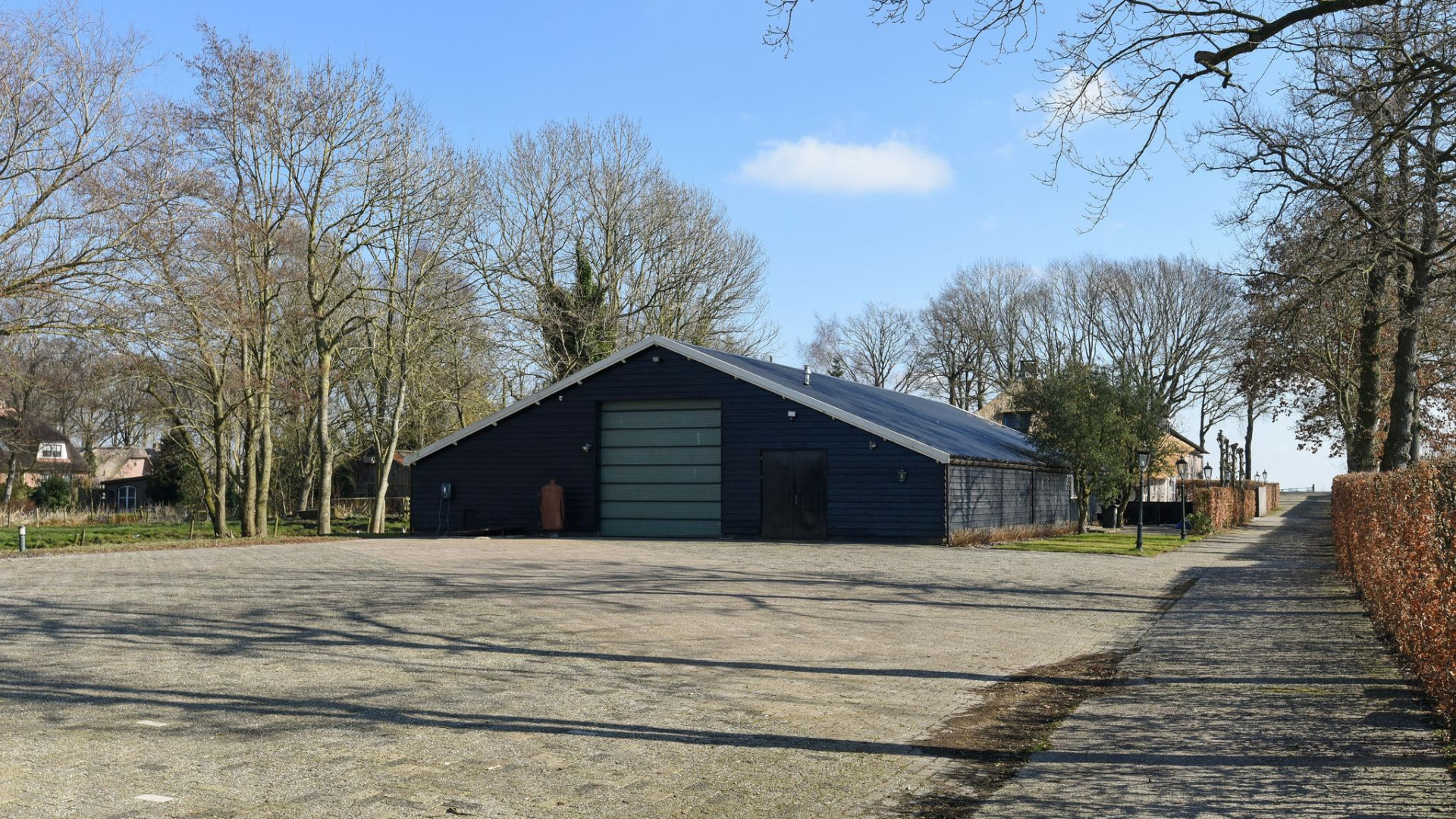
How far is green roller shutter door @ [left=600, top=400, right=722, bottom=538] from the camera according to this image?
2845cm

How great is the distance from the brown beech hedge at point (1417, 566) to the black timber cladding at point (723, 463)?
12736mm

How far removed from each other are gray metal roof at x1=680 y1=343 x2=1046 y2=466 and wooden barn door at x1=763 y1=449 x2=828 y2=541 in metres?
1.55

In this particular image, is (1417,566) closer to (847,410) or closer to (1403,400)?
(1403,400)

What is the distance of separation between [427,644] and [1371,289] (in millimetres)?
15906

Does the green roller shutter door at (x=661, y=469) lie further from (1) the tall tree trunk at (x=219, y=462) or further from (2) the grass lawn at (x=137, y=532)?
(1) the tall tree trunk at (x=219, y=462)

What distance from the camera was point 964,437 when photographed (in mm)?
32812

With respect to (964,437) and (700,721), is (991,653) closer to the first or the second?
(700,721)

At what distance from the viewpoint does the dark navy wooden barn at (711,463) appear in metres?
26.5

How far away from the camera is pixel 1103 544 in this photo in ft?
92.4

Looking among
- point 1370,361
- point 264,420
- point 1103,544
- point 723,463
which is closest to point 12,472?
point 264,420

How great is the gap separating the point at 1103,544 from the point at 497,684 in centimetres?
2279

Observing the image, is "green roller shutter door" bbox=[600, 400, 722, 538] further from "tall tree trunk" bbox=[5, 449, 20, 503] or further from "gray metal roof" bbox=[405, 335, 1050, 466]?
"tall tree trunk" bbox=[5, 449, 20, 503]

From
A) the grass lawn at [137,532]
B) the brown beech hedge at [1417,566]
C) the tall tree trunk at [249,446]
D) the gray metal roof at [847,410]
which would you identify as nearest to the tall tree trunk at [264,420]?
the tall tree trunk at [249,446]

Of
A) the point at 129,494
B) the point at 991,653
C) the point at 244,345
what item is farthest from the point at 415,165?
the point at 129,494
